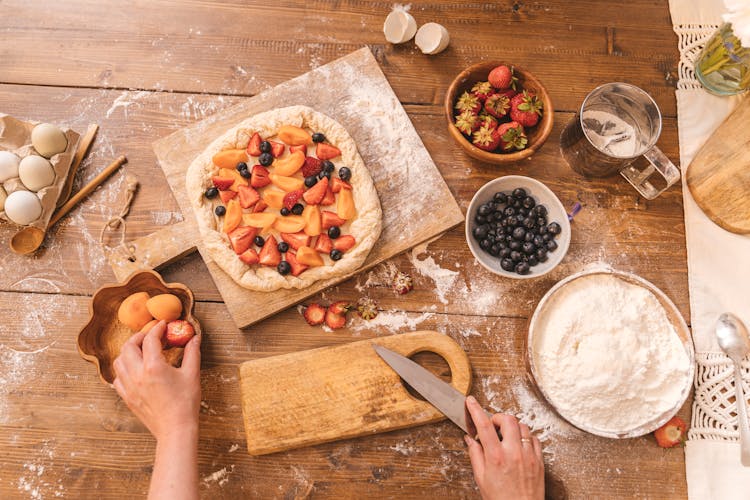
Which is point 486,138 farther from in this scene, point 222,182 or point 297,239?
point 222,182

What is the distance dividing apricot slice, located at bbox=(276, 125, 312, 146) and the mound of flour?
1321mm

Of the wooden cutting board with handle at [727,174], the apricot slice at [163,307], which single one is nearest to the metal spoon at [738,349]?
the wooden cutting board with handle at [727,174]

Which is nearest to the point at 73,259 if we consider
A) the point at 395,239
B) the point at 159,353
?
the point at 159,353

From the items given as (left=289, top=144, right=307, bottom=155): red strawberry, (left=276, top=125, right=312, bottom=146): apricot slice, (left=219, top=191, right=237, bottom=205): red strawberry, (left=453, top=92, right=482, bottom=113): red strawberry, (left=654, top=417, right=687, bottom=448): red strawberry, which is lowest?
(left=654, top=417, right=687, bottom=448): red strawberry

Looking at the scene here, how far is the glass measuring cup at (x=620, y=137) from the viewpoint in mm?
2227

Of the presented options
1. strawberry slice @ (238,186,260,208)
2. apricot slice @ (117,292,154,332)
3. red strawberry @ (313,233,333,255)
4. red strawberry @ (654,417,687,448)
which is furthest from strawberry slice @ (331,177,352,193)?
red strawberry @ (654,417,687,448)

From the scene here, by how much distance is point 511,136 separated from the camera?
225 centimetres

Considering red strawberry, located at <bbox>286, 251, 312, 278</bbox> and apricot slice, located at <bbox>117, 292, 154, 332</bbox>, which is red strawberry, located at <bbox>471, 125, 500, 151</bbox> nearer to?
red strawberry, located at <bbox>286, 251, 312, 278</bbox>

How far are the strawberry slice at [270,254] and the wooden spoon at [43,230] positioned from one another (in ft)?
2.80

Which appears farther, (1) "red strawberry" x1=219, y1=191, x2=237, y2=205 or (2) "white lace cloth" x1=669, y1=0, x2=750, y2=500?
(1) "red strawberry" x1=219, y1=191, x2=237, y2=205

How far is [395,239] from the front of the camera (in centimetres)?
231

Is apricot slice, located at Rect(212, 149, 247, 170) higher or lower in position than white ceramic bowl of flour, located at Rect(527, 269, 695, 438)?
higher

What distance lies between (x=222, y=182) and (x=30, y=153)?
876mm

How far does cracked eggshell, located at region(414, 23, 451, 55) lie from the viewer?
95.7 inches
